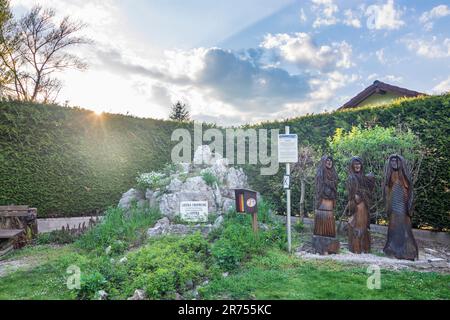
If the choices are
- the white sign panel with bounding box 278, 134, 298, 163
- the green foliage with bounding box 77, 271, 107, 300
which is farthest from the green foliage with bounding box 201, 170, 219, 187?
the green foliage with bounding box 77, 271, 107, 300

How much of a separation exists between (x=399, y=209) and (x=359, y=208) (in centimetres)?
72

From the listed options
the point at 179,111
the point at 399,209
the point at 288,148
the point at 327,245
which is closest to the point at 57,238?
the point at 288,148

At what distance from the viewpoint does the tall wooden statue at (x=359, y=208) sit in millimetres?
6379

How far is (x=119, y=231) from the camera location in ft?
23.5

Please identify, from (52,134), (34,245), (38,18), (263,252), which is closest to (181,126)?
(52,134)

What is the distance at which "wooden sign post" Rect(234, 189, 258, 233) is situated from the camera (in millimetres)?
7066

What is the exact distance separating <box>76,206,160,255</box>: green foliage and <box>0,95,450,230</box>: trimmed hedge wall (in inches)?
101

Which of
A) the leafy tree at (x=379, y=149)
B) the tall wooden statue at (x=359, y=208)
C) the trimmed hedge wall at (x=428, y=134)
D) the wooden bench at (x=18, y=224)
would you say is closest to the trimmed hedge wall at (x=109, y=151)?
the trimmed hedge wall at (x=428, y=134)

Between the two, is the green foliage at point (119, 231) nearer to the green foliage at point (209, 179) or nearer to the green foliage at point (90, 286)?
the green foliage at point (209, 179)

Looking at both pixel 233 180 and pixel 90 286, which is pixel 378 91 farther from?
pixel 90 286

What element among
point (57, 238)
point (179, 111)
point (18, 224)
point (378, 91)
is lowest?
point (57, 238)

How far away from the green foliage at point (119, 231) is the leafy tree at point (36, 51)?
11.1 meters
